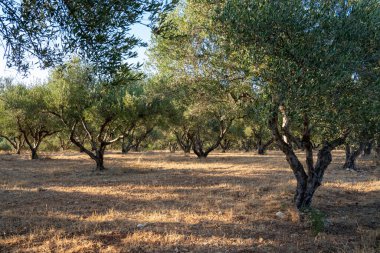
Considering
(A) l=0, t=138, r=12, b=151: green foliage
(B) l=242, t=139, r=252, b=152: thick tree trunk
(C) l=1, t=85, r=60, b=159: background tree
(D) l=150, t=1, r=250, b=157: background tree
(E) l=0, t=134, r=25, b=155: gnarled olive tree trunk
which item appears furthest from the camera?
(B) l=242, t=139, r=252, b=152: thick tree trunk

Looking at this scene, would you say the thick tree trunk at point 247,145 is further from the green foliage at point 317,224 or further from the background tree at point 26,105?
the green foliage at point 317,224

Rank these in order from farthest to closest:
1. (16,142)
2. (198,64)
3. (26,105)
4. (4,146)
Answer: (4,146), (16,142), (26,105), (198,64)

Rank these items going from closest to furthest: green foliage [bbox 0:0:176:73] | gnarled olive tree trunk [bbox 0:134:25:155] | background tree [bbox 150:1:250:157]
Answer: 1. green foliage [bbox 0:0:176:73]
2. background tree [bbox 150:1:250:157]
3. gnarled olive tree trunk [bbox 0:134:25:155]

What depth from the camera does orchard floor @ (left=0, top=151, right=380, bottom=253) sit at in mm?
8438

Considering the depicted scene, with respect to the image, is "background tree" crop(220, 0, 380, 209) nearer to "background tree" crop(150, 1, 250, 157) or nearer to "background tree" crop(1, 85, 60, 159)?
"background tree" crop(150, 1, 250, 157)

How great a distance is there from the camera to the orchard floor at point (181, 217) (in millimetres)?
8438

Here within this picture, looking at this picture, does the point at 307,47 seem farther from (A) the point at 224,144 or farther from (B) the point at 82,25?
(A) the point at 224,144

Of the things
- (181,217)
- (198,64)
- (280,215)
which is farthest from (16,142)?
(280,215)

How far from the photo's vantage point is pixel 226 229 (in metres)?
9.85

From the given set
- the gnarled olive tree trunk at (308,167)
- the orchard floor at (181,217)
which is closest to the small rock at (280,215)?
the orchard floor at (181,217)

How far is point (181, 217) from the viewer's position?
11094 millimetres

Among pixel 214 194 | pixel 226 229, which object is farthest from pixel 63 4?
pixel 214 194

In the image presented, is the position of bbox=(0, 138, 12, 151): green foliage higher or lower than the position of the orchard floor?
higher

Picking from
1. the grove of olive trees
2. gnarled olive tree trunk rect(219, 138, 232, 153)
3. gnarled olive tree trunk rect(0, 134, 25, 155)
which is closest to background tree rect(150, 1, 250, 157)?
the grove of olive trees
